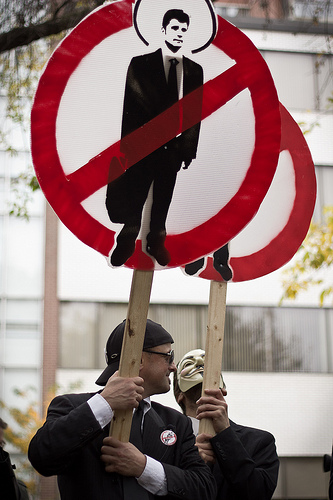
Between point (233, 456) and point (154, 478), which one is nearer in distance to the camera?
point (154, 478)

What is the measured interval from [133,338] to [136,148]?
2.06ft

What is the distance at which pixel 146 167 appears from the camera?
2.61 m

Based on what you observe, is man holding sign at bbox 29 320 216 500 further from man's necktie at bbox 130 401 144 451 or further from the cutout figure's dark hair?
the cutout figure's dark hair

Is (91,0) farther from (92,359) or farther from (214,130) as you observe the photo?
(92,359)

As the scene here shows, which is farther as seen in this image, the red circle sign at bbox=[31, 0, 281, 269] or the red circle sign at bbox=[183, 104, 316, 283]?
the red circle sign at bbox=[183, 104, 316, 283]

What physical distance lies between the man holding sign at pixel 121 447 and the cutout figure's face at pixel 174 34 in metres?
1.08

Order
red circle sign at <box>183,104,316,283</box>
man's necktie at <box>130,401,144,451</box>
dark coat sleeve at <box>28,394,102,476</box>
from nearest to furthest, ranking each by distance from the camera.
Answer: dark coat sleeve at <box>28,394,102,476</box> < man's necktie at <box>130,401,144,451</box> < red circle sign at <box>183,104,316,283</box>

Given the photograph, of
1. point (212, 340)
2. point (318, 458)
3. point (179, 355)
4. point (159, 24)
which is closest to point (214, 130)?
point (159, 24)

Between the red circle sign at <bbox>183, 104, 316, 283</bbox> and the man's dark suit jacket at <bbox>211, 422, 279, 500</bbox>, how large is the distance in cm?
69

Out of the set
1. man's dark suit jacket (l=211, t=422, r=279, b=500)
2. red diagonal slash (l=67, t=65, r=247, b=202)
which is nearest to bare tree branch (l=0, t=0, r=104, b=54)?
red diagonal slash (l=67, t=65, r=247, b=202)

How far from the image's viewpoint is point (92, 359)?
55.8ft

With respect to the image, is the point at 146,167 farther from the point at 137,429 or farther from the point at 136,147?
the point at 137,429

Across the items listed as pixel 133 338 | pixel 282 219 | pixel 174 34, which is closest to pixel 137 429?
pixel 133 338

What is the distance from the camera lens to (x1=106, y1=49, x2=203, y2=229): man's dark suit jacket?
2.61 metres
